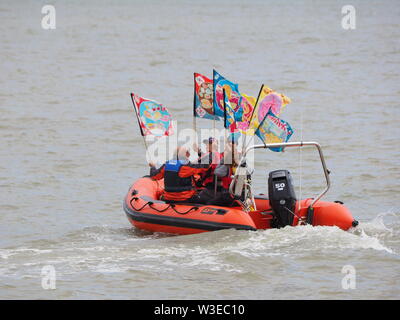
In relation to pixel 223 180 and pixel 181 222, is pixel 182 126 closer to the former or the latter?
pixel 223 180

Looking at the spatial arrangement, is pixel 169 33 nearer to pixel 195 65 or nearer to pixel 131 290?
pixel 195 65

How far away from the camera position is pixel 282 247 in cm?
1070

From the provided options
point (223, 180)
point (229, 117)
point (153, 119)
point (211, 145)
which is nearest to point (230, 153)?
point (211, 145)

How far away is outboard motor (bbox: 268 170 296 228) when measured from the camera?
36.4 feet

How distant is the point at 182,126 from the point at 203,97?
638cm

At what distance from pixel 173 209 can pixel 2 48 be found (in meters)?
20.9

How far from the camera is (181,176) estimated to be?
37.6 ft

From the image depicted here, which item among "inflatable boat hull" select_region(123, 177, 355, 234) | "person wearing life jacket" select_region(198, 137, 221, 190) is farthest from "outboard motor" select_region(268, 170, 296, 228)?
"person wearing life jacket" select_region(198, 137, 221, 190)

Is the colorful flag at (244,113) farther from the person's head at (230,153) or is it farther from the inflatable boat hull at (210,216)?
the inflatable boat hull at (210,216)

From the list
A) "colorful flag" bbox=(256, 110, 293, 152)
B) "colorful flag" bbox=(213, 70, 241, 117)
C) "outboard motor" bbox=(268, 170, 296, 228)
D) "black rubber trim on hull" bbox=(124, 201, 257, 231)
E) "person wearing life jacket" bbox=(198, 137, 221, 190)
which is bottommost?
"black rubber trim on hull" bbox=(124, 201, 257, 231)

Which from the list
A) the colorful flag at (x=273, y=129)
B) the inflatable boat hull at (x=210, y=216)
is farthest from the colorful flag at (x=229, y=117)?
the inflatable boat hull at (x=210, y=216)

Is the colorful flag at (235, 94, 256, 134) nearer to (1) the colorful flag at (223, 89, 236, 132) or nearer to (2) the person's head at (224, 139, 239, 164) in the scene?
(1) the colorful flag at (223, 89, 236, 132)

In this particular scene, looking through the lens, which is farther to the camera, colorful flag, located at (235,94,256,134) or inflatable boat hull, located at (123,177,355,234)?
colorful flag, located at (235,94,256,134)

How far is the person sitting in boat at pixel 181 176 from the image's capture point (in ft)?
37.6
